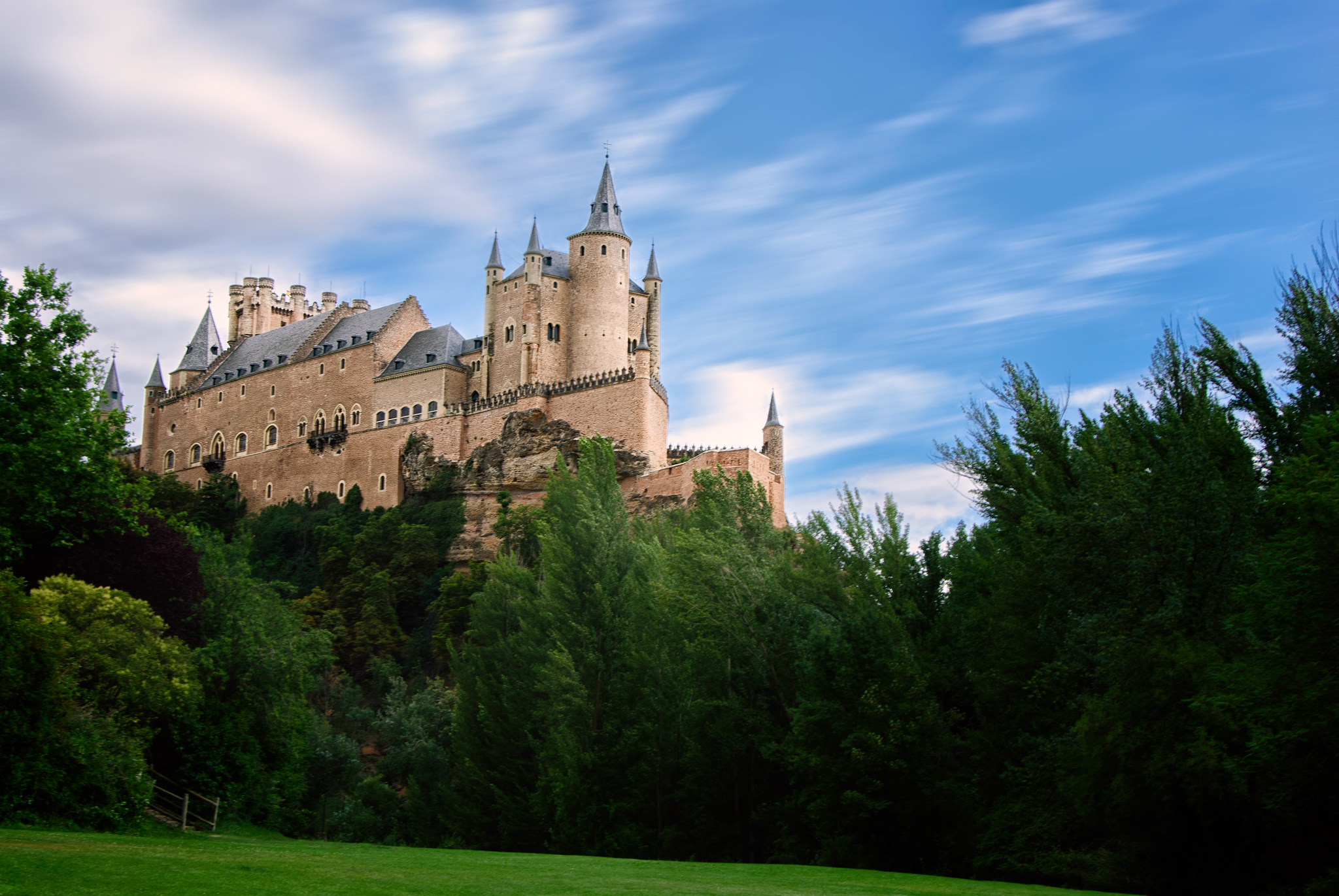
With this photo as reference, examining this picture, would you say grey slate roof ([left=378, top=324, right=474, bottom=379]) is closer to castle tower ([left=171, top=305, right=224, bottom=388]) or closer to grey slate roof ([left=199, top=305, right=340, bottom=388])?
grey slate roof ([left=199, top=305, right=340, bottom=388])

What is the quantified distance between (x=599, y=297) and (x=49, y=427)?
148 feet

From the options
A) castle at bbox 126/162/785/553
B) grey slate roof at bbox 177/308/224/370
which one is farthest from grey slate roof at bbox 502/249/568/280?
grey slate roof at bbox 177/308/224/370

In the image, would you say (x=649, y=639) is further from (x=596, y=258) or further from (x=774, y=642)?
(x=596, y=258)

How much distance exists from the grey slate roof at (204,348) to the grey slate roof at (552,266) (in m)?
30.6

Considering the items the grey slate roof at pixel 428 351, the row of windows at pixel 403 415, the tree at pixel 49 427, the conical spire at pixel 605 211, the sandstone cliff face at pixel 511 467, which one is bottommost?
the tree at pixel 49 427

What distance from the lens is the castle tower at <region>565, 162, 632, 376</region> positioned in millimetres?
67312

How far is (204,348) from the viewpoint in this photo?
9088cm

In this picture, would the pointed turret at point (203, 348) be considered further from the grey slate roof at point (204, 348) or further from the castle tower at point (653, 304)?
the castle tower at point (653, 304)

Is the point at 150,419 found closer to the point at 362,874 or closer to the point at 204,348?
the point at 204,348

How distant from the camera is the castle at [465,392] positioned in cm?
6406

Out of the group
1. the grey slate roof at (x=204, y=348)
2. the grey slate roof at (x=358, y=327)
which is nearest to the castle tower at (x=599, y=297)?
the grey slate roof at (x=358, y=327)

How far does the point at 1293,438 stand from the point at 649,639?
51.6 feet

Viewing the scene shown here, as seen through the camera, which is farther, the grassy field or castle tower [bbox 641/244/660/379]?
castle tower [bbox 641/244/660/379]

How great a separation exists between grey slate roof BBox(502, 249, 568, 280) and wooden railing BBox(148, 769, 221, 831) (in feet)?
139
